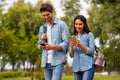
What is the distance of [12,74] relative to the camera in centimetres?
→ 3697

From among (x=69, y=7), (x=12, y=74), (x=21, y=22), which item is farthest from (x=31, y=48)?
(x=69, y=7)

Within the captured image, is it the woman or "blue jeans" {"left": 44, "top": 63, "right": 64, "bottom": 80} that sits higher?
the woman

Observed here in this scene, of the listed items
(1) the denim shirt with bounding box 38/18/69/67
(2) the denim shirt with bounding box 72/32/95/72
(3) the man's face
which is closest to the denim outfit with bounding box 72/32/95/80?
(2) the denim shirt with bounding box 72/32/95/72

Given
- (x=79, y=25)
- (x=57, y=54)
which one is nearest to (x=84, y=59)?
(x=57, y=54)

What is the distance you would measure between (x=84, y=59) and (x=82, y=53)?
0.31 feet

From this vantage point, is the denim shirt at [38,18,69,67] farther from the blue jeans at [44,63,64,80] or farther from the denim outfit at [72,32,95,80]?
the denim outfit at [72,32,95,80]

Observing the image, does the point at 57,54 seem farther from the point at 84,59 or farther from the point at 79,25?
the point at 79,25

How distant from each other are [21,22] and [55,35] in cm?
4447

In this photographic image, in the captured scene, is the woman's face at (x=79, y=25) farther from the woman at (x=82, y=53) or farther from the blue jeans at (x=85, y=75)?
the blue jeans at (x=85, y=75)

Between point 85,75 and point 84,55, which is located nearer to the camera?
point 85,75

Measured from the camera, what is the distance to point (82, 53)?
18.4ft

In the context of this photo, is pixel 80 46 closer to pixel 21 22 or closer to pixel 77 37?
pixel 77 37

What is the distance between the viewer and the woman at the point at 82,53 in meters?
5.54

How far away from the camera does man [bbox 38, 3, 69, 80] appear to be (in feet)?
18.0
